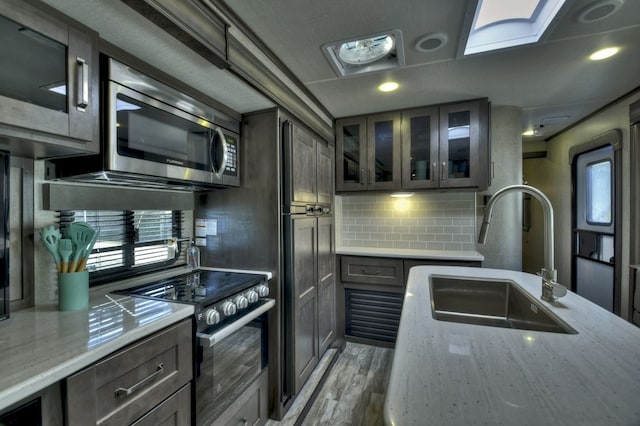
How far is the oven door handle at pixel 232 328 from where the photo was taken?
48.3 inches

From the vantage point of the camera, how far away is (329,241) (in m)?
2.70

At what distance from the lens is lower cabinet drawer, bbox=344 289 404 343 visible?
108 inches

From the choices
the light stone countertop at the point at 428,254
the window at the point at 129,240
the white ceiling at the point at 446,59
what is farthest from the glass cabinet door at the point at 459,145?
the window at the point at 129,240

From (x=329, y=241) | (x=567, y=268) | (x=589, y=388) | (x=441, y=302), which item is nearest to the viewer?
(x=589, y=388)

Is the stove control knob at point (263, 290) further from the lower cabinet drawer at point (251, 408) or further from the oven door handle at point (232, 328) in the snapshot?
the lower cabinet drawer at point (251, 408)

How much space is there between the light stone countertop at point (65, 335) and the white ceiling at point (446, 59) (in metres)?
1.37

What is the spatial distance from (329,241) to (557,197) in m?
3.16

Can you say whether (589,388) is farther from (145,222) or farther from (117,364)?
(145,222)

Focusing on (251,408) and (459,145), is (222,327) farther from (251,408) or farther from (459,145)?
(459,145)

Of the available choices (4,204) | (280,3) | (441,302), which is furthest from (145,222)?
(441,302)

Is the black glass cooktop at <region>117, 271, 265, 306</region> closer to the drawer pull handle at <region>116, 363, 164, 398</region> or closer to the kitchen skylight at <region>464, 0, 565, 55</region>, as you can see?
Answer: the drawer pull handle at <region>116, 363, 164, 398</region>

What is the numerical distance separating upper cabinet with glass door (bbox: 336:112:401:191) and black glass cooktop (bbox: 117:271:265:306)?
1.52 m

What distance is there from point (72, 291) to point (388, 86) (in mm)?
2231

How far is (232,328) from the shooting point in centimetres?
137
